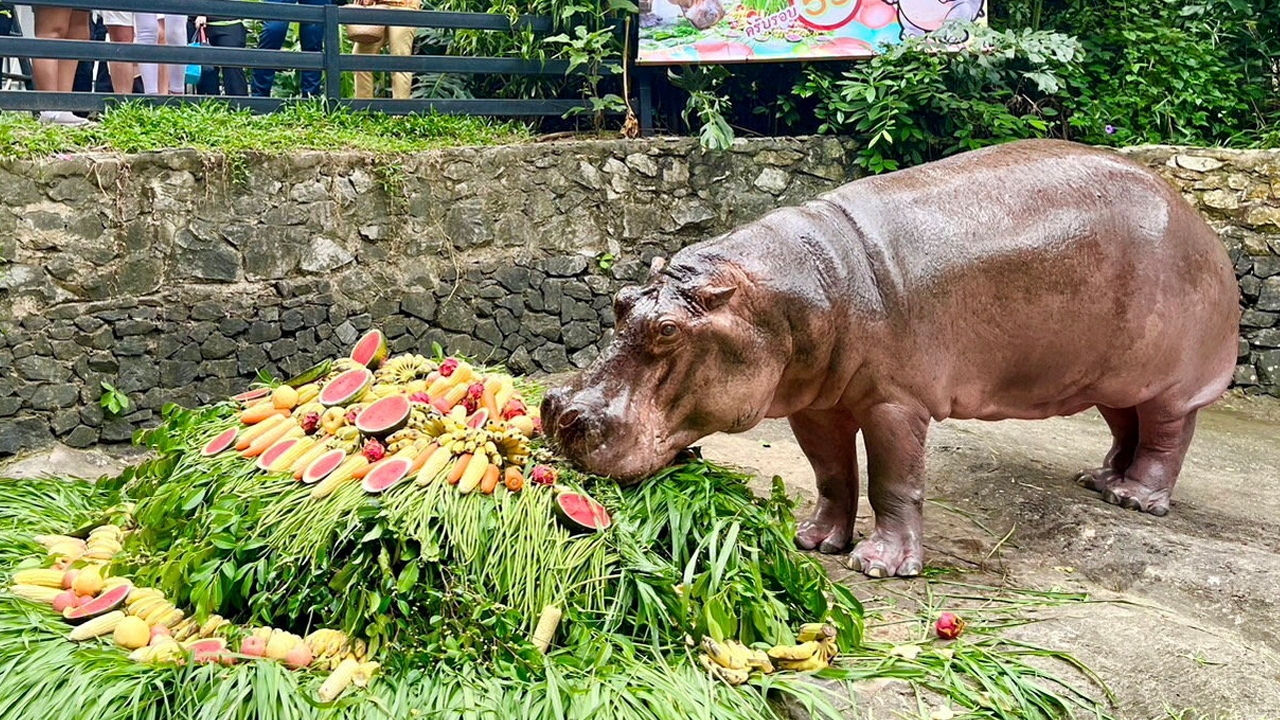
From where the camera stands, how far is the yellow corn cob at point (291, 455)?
4.32 meters

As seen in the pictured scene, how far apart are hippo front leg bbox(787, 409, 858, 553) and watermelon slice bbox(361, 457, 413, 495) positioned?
158 cm

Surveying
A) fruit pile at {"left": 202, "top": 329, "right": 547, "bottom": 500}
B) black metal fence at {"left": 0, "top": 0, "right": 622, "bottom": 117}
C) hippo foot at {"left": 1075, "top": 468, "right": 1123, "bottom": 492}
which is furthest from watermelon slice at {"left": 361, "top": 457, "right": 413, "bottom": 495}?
black metal fence at {"left": 0, "top": 0, "right": 622, "bottom": 117}

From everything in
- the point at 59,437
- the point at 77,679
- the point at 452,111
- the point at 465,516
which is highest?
the point at 452,111

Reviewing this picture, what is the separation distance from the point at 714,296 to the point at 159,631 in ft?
6.56

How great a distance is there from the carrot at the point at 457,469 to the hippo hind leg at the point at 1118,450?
3.29m

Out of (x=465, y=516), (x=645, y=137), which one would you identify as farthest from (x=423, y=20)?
A: (x=465, y=516)

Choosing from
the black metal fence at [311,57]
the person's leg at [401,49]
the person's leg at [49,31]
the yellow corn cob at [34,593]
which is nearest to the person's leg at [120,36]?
the person's leg at [49,31]

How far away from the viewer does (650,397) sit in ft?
13.7

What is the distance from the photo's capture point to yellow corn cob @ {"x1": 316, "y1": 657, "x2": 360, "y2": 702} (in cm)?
346

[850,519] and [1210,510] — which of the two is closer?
[850,519]

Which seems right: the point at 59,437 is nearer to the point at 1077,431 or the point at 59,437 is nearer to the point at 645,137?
the point at 645,137

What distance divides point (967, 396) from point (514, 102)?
508cm

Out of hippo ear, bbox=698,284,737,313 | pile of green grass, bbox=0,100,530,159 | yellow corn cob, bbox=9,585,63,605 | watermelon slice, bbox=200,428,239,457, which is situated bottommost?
yellow corn cob, bbox=9,585,63,605

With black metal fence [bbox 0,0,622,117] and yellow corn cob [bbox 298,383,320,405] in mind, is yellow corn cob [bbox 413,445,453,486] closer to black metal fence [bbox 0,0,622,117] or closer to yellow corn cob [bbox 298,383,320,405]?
yellow corn cob [bbox 298,383,320,405]
